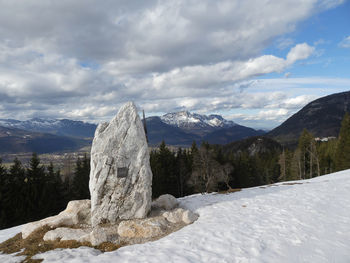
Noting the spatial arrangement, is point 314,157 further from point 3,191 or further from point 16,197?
point 3,191

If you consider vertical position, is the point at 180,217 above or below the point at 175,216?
below

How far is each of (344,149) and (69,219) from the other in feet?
197

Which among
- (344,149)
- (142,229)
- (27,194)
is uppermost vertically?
(344,149)

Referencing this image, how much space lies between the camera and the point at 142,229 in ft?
42.8

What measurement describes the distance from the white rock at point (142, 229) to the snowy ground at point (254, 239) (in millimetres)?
1195

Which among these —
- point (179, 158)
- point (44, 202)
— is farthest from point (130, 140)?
point (179, 158)

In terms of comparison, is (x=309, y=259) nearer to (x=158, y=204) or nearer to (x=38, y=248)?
(x=158, y=204)

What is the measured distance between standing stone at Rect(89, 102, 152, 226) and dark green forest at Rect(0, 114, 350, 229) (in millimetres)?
15904

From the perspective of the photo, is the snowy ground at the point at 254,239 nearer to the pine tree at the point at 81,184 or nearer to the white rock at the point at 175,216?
the white rock at the point at 175,216

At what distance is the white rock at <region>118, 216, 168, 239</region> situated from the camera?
41.8 ft

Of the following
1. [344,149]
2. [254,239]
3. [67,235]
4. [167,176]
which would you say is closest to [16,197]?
[67,235]

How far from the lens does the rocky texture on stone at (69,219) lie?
14.7 m

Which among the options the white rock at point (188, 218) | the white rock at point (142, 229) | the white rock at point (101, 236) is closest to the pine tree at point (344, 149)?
the white rock at point (188, 218)

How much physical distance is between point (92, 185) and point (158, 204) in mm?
6055
